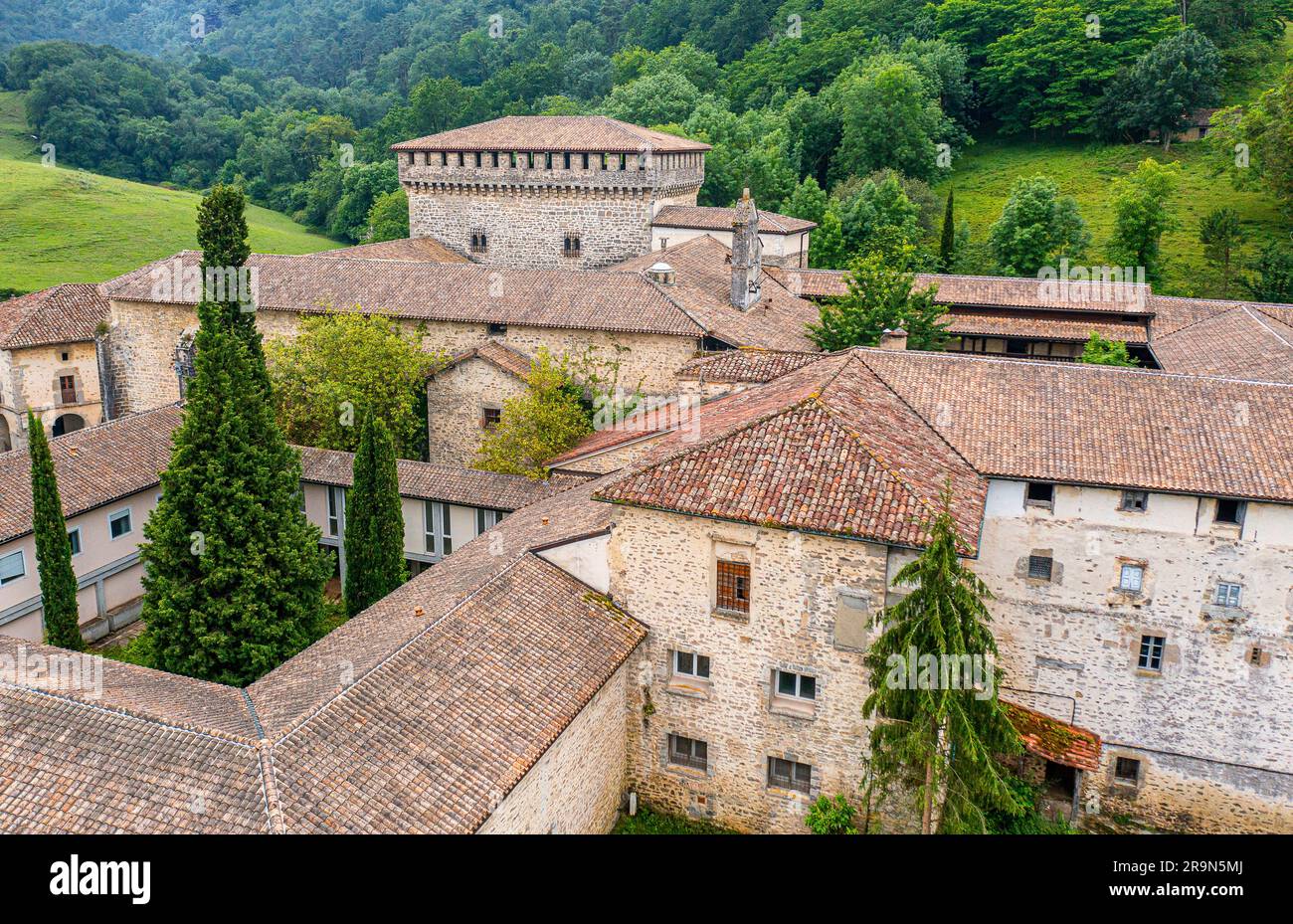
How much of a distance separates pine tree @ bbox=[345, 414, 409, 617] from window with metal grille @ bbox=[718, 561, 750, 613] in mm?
12538

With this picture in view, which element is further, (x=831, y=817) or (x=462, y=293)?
(x=462, y=293)

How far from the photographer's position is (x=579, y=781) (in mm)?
18594

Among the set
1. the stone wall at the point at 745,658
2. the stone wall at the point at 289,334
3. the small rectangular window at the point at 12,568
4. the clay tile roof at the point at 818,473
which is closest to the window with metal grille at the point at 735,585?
the stone wall at the point at 745,658

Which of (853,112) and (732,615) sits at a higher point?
(853,112)

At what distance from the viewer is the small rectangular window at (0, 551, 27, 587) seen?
27.5m

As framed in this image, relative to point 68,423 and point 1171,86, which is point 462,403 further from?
point 1171,86

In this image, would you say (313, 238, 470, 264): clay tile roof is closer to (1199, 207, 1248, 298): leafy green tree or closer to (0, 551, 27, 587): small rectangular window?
(0, 551, 27, 587): small rectangular window

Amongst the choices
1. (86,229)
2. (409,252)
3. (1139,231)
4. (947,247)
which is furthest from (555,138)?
(86,229)

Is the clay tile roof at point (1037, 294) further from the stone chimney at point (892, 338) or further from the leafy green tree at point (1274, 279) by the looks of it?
the leafy green tree at point (1274, 279)

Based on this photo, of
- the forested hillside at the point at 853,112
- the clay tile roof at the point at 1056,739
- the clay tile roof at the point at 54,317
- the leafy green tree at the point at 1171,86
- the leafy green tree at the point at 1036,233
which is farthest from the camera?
the leafy green tree at the point at 1171,86

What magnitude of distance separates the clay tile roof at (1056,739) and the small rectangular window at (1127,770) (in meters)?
0.55

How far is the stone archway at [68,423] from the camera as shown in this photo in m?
49.0

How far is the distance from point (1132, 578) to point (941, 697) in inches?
331
